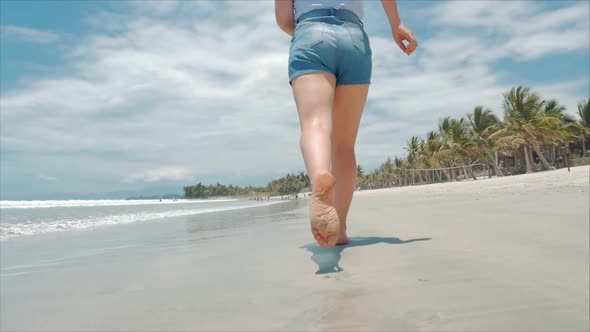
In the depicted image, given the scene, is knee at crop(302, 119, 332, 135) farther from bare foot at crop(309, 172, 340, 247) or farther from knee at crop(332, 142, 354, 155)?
knee at crop(332, 142, 354, 155)

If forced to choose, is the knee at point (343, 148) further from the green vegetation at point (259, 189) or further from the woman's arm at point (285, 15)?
the green vegetation at point (259, 189)

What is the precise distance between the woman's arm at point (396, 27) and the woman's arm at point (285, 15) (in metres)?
0.63

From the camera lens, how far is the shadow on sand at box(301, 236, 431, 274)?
213 cm

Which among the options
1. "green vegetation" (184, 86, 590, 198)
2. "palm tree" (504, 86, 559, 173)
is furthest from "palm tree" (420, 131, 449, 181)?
"palm tree" (504, 86, 559, 173)

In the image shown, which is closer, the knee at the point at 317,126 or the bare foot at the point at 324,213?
the bare foot at the point at 324,213

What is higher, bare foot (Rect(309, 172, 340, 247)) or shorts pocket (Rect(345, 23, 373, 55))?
shorts pocket (Rect(345, 23, 373, 55))

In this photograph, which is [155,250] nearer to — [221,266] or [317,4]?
[221,266]

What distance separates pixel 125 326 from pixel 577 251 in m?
2.01

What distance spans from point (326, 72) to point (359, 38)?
330 millimetres

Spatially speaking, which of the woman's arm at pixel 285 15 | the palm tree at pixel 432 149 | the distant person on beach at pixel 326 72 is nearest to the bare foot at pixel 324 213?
the distant person on beach at pixel 326 72

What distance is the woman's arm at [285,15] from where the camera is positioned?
251 cm

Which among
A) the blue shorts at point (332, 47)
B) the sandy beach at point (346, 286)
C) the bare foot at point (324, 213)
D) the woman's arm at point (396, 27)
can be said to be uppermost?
the woman's arm at point (396, 27)

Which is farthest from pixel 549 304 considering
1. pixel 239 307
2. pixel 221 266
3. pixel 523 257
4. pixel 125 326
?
pixel 221 266

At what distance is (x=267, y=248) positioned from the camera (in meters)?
3.03
